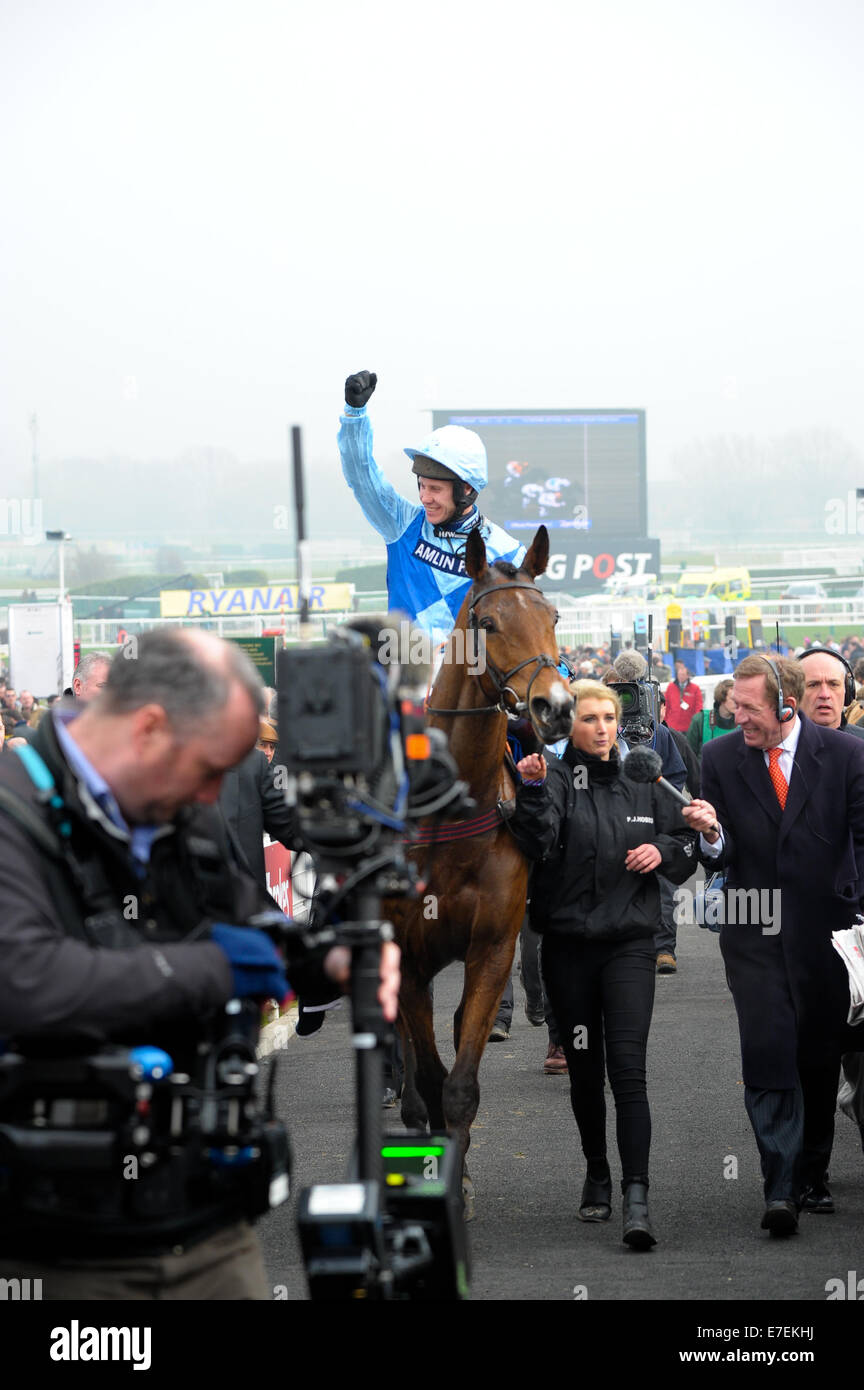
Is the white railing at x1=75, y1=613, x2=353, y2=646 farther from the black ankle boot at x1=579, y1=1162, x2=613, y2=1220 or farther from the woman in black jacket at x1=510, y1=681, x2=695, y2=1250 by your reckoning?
the black ankle boot at x1=579, y1=1162, x2=613, y2=1220

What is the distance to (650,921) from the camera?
7.06 meters

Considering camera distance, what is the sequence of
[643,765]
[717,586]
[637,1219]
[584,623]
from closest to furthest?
[643,765] < [637,1219] < [584,623] < [717,586]

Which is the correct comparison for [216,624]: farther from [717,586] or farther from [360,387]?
[360,387]

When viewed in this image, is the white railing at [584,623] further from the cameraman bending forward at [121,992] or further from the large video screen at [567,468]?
the cameraman bending forward at [121,992]

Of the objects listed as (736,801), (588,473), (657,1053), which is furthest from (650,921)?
(588,473)

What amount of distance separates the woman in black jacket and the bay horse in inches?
6.0

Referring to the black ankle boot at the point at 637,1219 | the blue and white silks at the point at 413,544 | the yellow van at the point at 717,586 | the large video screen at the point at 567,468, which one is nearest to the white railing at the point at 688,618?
the yellow van at the point at 717,586

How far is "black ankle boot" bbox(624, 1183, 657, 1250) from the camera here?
6516mm

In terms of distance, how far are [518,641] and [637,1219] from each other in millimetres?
2150

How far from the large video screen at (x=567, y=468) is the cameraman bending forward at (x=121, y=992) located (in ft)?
273

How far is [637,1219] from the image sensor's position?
21.6 ft

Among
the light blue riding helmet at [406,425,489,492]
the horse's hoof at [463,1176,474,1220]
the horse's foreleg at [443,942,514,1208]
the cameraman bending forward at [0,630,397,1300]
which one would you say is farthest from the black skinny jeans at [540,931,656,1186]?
the cameraman bending forward at [0,630,397,1300]

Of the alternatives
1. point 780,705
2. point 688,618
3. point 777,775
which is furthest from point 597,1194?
point 688,618

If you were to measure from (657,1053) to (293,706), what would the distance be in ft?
25.9
